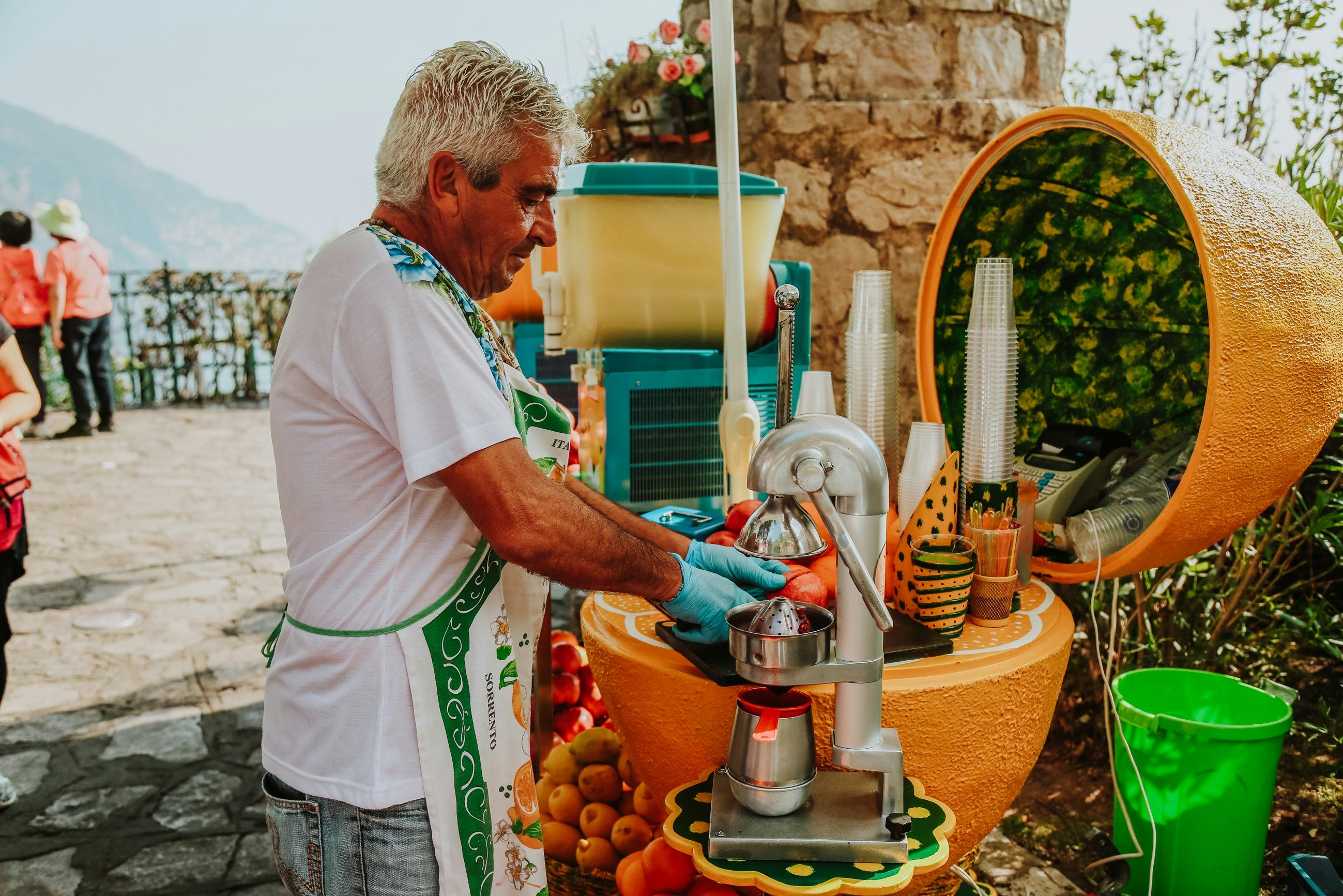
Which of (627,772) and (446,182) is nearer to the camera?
(446,182)

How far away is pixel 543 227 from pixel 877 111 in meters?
2.73

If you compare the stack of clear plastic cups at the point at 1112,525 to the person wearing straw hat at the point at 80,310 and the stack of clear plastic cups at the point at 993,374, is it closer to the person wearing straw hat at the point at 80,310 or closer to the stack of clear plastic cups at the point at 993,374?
the stack of clear plastic cups at the point at 993,374

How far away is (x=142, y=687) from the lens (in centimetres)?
425

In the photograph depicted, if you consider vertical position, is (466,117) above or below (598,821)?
above

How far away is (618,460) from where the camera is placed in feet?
9.29

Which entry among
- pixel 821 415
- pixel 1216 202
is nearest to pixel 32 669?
pixel 821 415

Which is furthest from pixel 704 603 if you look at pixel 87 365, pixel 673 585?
pixel 87 365

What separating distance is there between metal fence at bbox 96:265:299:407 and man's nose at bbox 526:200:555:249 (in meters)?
10.7

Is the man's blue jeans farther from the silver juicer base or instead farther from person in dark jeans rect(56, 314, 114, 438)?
person in dark jeans rect(56, 314, 114, 438)

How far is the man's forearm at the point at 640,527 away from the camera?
6.36ft

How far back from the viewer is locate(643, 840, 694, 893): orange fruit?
1986 millimetres

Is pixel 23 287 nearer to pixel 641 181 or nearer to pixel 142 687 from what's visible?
pixel 142 687

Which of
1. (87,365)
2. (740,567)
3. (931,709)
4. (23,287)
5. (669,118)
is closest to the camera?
(931,709)

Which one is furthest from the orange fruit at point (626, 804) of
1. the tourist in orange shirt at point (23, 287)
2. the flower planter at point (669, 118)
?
the tourist in orange shirt at point (23, 287)
